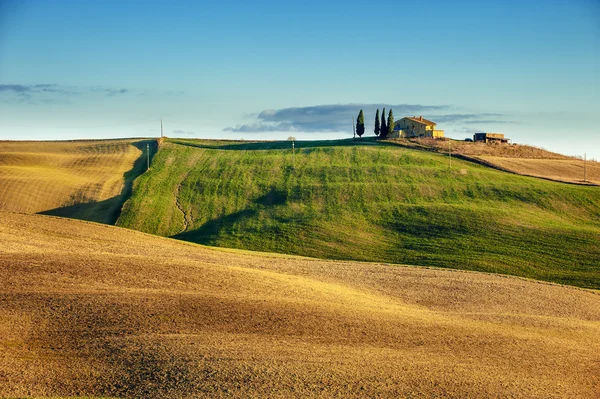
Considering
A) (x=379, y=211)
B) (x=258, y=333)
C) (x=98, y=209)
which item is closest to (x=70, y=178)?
(x=98, y=209)

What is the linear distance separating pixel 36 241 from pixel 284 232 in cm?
3261

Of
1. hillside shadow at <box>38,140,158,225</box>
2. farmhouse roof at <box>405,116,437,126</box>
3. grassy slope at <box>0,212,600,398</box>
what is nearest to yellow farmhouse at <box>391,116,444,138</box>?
farmhouse roof at <box>405,116,437,126</box>

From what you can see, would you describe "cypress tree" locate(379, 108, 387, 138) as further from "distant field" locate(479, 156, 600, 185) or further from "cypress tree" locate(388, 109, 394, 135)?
"distant field" locate(479, 156, 600, 185)

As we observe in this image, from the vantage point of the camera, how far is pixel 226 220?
80000mm

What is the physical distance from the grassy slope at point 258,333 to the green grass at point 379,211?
1787cm

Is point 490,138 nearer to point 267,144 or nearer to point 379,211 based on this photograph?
point 267,144

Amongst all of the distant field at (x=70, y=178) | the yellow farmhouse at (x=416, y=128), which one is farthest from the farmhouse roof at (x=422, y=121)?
the distant field at (x=70, y=178)

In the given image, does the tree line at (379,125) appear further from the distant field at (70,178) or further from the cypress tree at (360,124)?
the distant field at (70,178)

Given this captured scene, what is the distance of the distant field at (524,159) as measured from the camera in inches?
3888

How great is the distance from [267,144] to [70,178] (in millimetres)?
43780

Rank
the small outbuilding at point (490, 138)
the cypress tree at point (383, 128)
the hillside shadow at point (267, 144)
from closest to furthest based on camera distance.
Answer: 1. the hillside shadow at point (267, 144)
2. the small outbuilding at point (490, 138)
3. the cypress tree at point (383, 128)

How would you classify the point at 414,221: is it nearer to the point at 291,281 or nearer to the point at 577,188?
the point at 577,188

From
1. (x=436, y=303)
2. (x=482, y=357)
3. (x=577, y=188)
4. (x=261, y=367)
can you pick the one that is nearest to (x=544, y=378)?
(x=482, y=357)

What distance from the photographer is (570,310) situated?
46.1m
